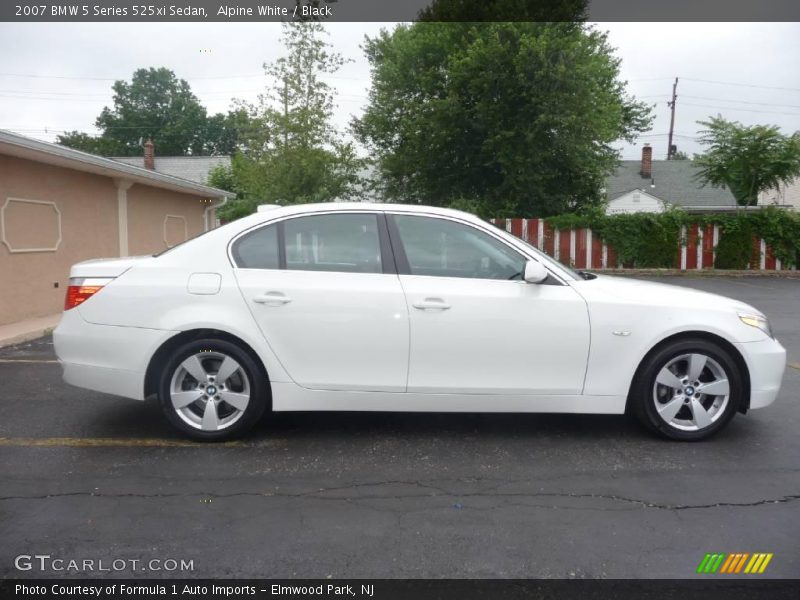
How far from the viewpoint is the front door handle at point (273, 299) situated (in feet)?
13.4

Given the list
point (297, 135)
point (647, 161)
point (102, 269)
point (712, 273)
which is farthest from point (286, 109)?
point (647, 161)

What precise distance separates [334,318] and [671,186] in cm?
4230

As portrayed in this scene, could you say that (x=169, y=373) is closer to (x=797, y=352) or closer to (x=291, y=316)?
(x=291, y=316)

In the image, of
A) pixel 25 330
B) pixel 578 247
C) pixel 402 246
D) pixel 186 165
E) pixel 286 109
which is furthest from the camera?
pixel 186 165

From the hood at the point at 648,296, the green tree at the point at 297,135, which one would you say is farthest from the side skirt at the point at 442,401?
the green tree at the point at 297,135

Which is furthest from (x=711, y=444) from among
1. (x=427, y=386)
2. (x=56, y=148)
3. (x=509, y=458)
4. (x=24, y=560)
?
(x=56, y=148)

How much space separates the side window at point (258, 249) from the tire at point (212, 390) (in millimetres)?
574

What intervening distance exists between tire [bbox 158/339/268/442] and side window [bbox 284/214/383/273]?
0.75 meters

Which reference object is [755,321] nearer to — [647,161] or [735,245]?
[735,245]

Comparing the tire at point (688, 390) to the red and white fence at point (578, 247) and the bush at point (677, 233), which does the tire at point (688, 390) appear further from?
the bush at point (677, 233)

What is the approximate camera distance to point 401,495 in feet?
11.3

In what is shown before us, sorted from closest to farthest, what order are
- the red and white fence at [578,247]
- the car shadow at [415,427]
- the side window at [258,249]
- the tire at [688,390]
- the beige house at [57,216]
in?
1. the tire at [688,390]
2. the side window at [258,249]
3. the car shadow at [415,427]
4. the beige house at [57,216]
5. the red and white fence at [578,247]

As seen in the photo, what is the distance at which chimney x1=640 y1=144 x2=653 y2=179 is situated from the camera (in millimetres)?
42688

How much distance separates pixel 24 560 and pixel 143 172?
10.8 m
